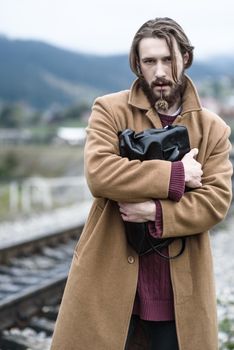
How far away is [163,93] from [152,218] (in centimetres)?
52

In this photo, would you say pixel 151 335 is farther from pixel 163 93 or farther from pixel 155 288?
pixel 163 93

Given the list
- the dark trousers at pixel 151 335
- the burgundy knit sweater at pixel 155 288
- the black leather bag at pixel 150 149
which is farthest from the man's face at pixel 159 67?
the dark trousers at pixel 151 335

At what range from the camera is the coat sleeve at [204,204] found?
2.38 metres

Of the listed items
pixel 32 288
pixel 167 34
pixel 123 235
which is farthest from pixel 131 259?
pixel 32 288

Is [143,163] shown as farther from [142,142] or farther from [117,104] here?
[117,104]

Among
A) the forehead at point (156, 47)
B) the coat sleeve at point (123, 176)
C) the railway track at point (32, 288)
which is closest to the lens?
the coat sleeve at point (123, 176)

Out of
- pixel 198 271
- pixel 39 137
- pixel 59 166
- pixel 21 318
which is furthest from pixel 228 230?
pixel 39 137

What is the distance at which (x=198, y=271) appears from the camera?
2496 millimetres

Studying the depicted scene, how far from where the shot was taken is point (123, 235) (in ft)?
8.12

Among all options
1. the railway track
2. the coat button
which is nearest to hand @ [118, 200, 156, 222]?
the coat button

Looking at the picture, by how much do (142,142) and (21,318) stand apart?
303 centimetres

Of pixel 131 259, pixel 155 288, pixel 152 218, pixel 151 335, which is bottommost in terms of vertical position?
pixel 151 335

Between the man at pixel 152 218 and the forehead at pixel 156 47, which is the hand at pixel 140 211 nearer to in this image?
the man at pixel 152 218

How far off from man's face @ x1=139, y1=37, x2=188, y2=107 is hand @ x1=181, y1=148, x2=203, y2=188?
26 centimetres
